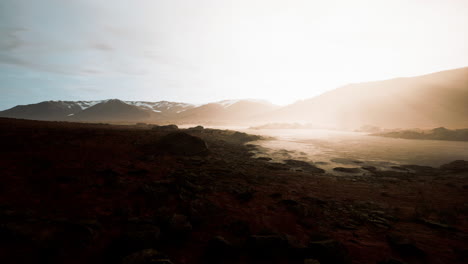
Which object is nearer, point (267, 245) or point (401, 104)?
point (267, 245)

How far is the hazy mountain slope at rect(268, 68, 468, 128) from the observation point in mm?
73000

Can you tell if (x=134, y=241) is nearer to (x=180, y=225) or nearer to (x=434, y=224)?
(x=180, y=225)

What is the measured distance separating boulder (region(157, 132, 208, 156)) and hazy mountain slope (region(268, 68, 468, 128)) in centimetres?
8546

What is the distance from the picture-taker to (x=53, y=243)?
386 cm

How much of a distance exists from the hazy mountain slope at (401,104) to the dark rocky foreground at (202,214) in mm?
82263

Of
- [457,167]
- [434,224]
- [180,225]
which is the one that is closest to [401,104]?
[457,167]

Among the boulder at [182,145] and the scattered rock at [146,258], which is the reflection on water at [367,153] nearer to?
the boulder at [182,145]

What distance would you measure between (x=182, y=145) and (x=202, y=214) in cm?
1039

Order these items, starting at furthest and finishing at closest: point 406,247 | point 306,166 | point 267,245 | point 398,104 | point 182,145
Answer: point 398,104, point 306,166, point 182,145, point 406,247, point 267,245

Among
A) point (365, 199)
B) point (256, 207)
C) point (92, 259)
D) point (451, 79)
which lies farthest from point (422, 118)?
point (92, 259)

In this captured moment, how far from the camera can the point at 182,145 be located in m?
15.7

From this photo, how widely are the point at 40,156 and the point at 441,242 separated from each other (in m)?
16.2

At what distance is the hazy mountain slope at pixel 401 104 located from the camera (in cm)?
7300

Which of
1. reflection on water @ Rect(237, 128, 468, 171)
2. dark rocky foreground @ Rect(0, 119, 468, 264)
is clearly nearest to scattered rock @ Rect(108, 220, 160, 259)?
dark rocky foreground @ Rect(0, 119, 468, 264)
